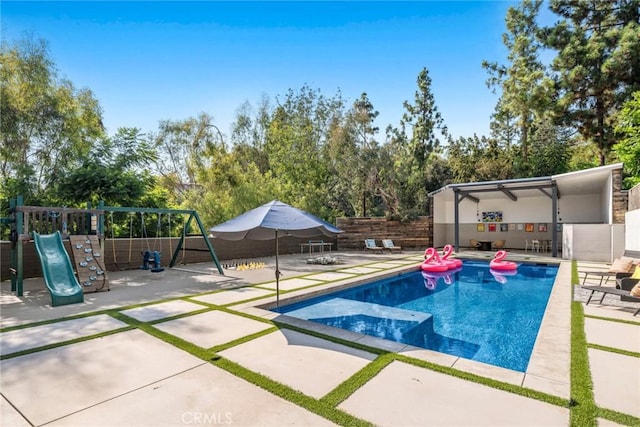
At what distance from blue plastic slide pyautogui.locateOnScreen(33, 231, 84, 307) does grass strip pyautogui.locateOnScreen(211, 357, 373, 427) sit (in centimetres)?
428

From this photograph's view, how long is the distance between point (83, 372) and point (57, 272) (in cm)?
446

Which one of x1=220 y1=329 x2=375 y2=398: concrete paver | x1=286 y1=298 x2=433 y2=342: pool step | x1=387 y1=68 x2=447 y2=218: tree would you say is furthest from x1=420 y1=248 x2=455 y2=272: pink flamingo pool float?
x1=387 y1=68 x2=447 y2=218: tree

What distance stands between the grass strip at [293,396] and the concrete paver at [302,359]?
3.0 inches

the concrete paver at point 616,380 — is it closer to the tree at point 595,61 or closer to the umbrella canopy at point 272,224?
the umbrella canopy at point 272,224

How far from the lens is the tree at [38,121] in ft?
33.3

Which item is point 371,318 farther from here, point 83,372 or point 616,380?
point 83,372

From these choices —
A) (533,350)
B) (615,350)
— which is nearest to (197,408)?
(533,350)

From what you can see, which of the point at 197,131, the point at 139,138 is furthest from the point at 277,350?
the point at 197,131

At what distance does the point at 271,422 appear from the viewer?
2488mm

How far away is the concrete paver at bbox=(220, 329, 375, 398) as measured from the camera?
313cm

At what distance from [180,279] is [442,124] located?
75.1ft

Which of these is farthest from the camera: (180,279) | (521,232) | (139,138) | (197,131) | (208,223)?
(197,131)

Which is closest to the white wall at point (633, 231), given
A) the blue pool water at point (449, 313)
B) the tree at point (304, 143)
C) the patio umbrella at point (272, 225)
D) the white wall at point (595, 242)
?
the white wall at point (595, 242)

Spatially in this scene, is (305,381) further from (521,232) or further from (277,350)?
(521,232)
